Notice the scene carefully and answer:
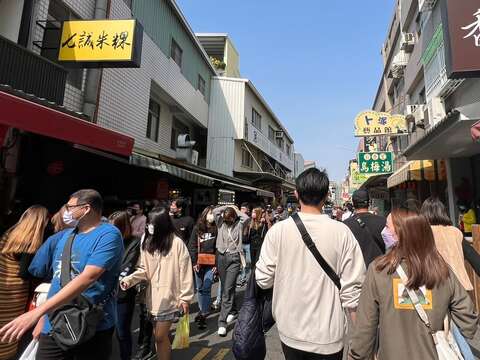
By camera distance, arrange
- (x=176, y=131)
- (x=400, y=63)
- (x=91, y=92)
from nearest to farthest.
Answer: (x=91, y=92), (x=400, y=63), (x=176, y=131)

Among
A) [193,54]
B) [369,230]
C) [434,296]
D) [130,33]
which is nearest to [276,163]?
[193,54]

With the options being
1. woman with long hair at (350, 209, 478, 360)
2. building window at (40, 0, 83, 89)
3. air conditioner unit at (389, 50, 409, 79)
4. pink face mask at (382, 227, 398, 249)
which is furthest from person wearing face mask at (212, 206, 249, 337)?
air conditioner unit at (389, 50, 409, 79)

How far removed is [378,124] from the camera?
14758mm

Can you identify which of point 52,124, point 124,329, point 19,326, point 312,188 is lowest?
point 124,329

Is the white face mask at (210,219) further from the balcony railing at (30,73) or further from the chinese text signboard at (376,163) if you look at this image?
the chinese text signboard at (376,163)

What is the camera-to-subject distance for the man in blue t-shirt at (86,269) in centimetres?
226

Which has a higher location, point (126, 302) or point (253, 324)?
point (253, 324)

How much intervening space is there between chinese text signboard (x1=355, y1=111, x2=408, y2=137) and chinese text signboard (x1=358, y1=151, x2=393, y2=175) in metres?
2.64

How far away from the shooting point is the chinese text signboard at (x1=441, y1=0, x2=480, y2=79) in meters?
6.24

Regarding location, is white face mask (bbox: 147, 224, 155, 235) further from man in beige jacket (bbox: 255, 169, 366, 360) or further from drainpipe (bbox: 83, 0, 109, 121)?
drainpipe (bbox: 83, 0, 109, 121)

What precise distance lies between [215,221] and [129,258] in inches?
106

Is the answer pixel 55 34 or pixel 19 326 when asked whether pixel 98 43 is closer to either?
pixel 55 34

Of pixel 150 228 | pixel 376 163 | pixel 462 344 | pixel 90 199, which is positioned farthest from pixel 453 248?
pixel 376 163

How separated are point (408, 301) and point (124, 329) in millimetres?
3140
